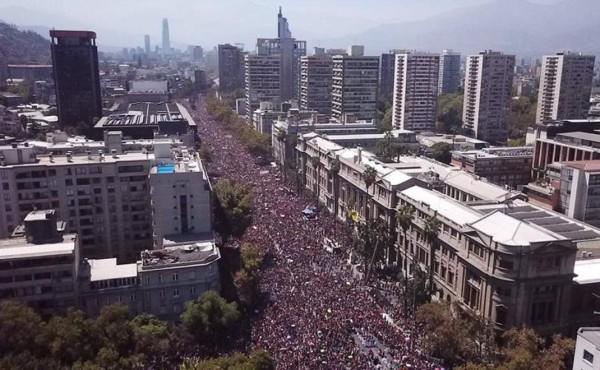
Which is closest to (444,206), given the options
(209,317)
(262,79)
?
(209,317)

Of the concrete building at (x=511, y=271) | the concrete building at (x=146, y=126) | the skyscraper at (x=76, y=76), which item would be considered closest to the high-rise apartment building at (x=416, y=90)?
the concrete building at (x=146, y=126)

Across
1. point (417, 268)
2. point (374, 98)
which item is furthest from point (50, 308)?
point (374, 98)

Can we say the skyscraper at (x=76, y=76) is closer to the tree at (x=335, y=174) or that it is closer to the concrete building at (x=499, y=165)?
the tree at (x=335, y=174)

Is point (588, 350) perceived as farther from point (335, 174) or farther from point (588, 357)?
point (335, 174)

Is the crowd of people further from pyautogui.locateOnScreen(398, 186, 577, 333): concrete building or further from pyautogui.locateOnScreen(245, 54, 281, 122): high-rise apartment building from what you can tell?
pyautogui.locateOnScreen(245, 54, 281, 122): high-rise apartment building

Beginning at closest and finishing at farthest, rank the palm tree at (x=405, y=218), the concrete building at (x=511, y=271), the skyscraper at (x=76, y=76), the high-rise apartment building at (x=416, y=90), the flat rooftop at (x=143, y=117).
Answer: the concrete building at (x=511, y=271) < the palm tree at (x=405, y=218) < the flat rooftop at (x=143, y=117) < the skyscraper at (x=76, y=76) < the high-rise apartment building at (x=416, y=90)
